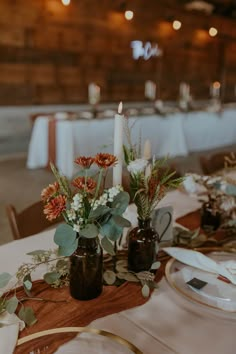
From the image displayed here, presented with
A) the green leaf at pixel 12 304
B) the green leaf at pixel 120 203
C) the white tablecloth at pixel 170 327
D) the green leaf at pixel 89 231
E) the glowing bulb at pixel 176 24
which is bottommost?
the white tablecloth at pixel 170 327

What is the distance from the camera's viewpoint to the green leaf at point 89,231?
2.81 ft

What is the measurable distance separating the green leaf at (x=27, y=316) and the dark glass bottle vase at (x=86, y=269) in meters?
0.12

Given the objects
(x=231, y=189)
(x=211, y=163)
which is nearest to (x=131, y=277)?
(x=231, y=189)

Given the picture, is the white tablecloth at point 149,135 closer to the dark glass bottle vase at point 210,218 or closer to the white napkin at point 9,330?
the dark glass bottle vase at point 210,218

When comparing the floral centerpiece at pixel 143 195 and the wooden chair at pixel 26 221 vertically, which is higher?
the floral centerpiece at pixel 143 195

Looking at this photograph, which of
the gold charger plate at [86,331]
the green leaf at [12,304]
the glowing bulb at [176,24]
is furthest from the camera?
the glowing bulb at [176,24]

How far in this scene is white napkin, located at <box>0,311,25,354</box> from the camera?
78cm

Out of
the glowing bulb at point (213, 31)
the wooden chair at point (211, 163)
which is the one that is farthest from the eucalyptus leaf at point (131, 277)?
the glowing bulb at point (213, 31)

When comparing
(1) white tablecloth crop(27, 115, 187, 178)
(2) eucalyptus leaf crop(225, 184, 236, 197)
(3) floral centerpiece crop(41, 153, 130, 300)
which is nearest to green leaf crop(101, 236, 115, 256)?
(3) floral centerpiece crop(41, 153, 130, 300)

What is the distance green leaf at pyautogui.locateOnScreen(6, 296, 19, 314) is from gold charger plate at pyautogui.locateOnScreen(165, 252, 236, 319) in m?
0.40

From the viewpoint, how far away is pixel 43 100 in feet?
20.7

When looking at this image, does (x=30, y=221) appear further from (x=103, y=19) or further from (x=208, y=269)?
(x=103, y=19)

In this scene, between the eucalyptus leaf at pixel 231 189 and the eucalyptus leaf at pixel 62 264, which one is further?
the eucalyptus leaf at pixel 231 189

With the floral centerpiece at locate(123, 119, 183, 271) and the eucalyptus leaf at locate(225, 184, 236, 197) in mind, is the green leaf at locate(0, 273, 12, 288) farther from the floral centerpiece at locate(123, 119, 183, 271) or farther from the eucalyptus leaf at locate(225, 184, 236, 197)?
the eucalyptus leaf at locate(225, 184, 236, 197)
